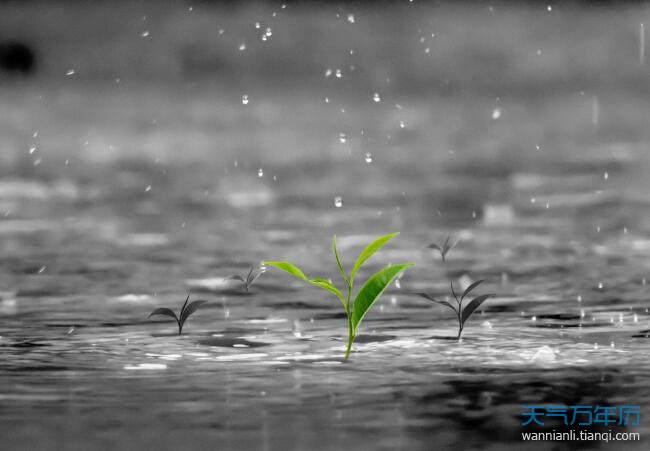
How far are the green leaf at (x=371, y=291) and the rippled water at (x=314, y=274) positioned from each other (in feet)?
0.52

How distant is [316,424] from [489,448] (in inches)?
18.6

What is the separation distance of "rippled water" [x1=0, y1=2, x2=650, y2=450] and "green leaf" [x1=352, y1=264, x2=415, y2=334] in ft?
0.52

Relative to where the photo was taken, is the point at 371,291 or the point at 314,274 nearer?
the point at 371,291

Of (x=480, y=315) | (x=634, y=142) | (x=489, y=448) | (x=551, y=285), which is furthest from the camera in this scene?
(x=634, y=142)

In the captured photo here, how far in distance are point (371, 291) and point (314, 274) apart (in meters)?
2.19

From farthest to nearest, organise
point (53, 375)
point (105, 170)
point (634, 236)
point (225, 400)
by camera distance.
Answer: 1. point (105, 170)
2. point (634, 236)
3. point (53, 375)
4. point (225, 400)

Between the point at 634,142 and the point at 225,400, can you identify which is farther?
the point at 634,142

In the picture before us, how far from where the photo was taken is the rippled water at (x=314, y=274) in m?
3.42

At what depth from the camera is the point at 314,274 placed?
6402mm

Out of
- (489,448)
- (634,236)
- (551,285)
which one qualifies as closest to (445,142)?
(634,236)

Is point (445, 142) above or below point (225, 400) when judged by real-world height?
above

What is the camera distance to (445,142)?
13.0 metres

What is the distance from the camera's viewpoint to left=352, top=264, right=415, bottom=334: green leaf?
4.18 m

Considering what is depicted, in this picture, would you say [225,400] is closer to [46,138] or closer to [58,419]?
[58,419]
